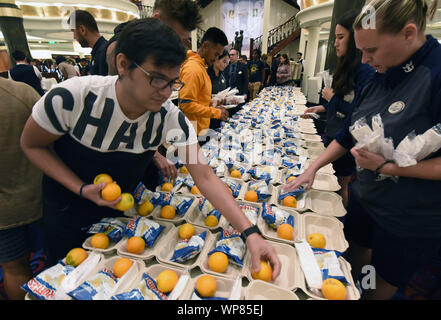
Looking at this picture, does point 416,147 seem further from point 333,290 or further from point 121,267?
point 121,267

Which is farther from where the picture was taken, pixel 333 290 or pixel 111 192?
pixel 111 192

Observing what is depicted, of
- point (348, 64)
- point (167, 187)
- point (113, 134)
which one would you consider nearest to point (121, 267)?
point (113, 134)

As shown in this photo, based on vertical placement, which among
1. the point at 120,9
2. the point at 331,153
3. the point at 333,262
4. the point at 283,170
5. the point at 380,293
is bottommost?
the point at 380,293

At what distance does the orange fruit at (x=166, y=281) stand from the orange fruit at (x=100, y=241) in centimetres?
36

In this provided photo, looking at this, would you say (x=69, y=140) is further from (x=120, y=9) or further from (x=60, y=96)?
(x=120, y=9)

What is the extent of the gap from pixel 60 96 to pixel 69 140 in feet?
Answer: 0.75

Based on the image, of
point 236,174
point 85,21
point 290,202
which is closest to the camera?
point 290,202

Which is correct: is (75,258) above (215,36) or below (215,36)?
below

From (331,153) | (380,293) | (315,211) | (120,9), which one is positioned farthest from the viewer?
(120,9)

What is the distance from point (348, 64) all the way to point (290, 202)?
4.68 ft

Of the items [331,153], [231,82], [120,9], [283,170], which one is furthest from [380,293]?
[120,9]

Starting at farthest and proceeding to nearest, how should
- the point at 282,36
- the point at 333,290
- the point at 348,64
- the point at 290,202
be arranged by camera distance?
the point at 282,36 < the point at 348,64 < the point at 290,202 < the point at 333,290

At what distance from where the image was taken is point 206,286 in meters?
0.98

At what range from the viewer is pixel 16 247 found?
1.47m
